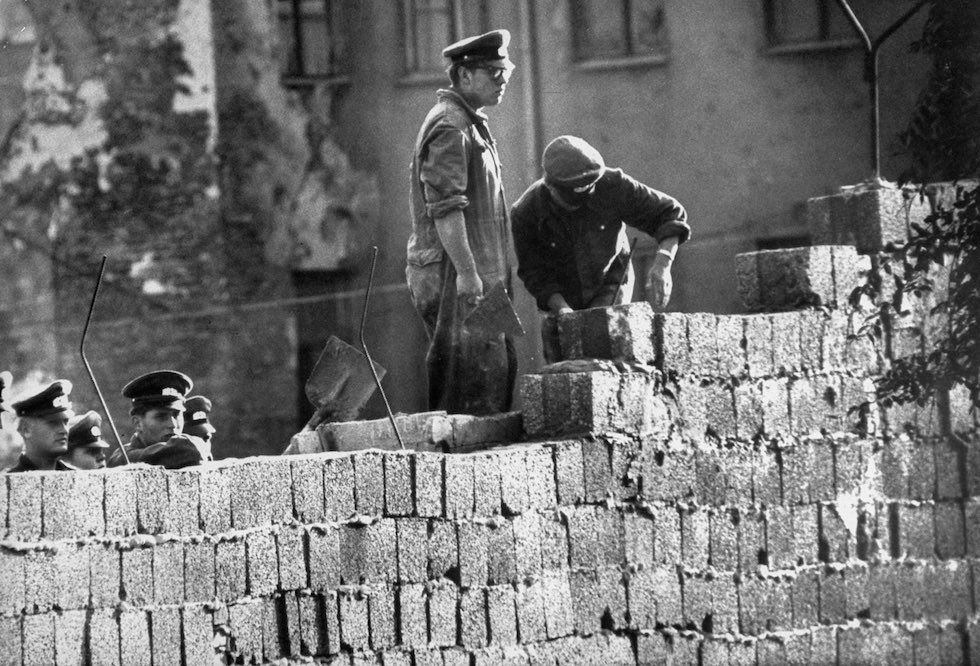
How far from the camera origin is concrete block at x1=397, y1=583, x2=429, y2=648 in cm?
880

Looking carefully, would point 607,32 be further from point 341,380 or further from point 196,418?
point 341,380

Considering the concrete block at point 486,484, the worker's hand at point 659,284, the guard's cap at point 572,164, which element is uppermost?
the guard's cap at point 572,164

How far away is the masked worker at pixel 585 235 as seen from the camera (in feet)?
33.9

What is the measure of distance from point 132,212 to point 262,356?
177 cm

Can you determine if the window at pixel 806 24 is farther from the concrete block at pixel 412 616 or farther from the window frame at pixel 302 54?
the concrete block at pixel 412 616

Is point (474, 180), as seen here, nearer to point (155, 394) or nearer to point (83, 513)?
point (155, 394)

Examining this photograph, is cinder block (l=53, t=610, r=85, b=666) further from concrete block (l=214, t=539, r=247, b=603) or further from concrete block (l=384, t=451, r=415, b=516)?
concrete block (l=384, t=451, r=415, b=516)

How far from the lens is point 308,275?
1939 cm

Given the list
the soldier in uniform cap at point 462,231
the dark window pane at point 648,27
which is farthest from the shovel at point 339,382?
the dark window pane at point 648,27

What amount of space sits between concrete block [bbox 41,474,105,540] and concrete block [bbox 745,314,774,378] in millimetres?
3716

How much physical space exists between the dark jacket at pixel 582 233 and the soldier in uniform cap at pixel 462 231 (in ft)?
1.47

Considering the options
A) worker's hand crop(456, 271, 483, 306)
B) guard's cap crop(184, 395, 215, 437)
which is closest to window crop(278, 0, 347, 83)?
guard's cap crop(184, 395, 215, 437)

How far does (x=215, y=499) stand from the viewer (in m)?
8.34

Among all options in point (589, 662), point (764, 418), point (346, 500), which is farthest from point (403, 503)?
point (764, 418)
